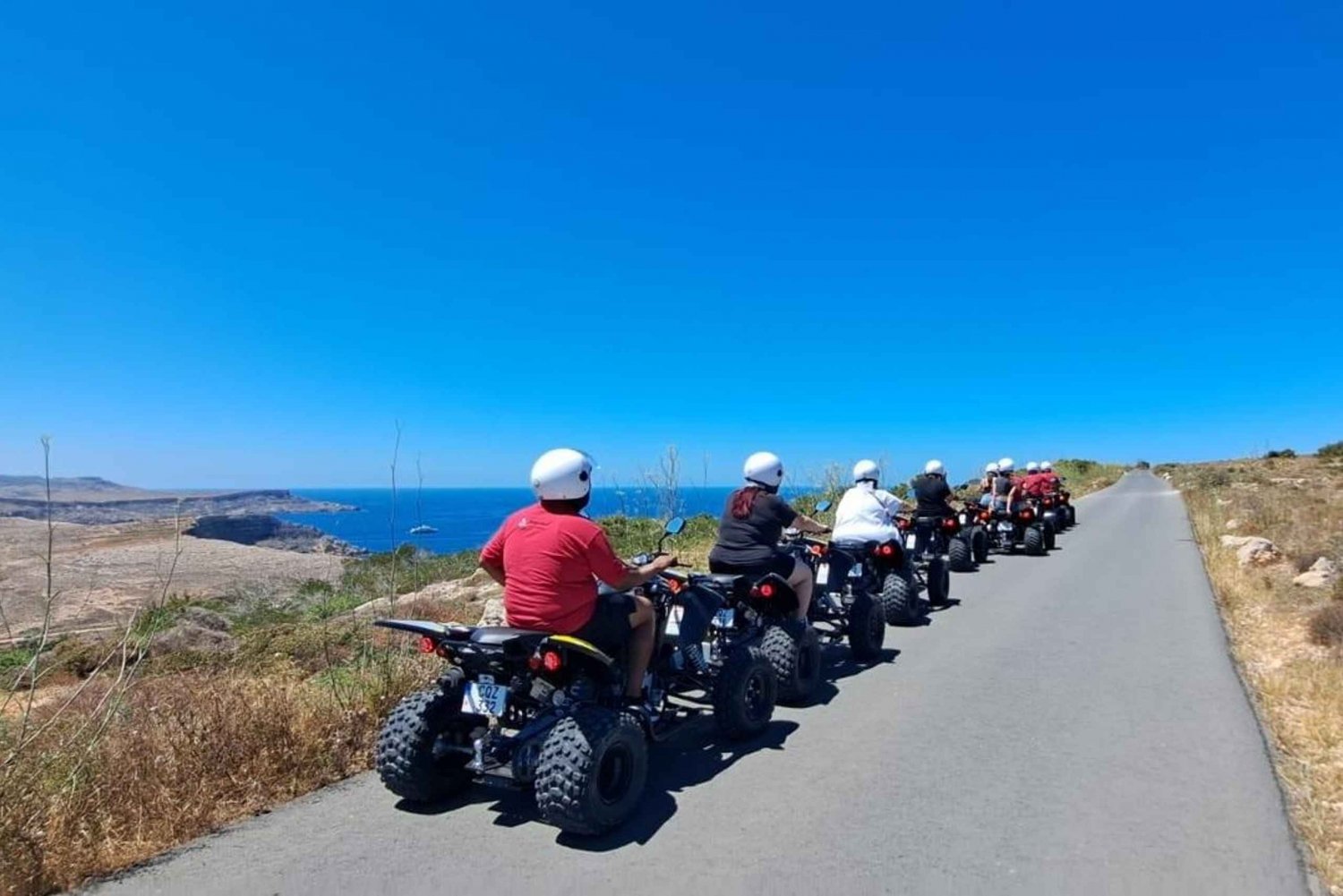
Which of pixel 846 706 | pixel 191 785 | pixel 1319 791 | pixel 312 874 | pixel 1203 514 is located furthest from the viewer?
pixel 1203 514

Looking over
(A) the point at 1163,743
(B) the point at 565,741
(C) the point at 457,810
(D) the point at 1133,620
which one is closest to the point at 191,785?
(C) the point at 457,810

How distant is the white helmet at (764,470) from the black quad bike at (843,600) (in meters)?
0.78

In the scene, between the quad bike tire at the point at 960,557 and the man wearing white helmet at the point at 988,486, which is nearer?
the quad bike tire at the point at 960,557

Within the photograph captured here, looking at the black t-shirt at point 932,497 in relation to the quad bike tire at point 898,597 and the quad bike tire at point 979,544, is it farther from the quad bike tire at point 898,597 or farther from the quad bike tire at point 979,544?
the quad bike tire at point 898,597

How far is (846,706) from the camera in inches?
248

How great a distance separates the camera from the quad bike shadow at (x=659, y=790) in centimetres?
408

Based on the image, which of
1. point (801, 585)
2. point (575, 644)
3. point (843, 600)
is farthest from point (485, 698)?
point (843, 600)

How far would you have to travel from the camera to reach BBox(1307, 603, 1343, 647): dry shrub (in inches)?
322

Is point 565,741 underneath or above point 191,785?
above

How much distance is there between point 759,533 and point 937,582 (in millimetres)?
4933

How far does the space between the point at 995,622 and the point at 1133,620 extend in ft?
5.17

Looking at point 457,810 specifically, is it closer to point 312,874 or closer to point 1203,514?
point 312,874

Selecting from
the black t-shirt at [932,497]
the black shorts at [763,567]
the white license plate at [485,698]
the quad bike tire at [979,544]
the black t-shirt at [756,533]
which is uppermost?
the black t-shirt at [932,497]

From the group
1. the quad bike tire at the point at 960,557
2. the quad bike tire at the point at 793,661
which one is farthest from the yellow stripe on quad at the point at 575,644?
the quad bike tire at the point at 960,557
